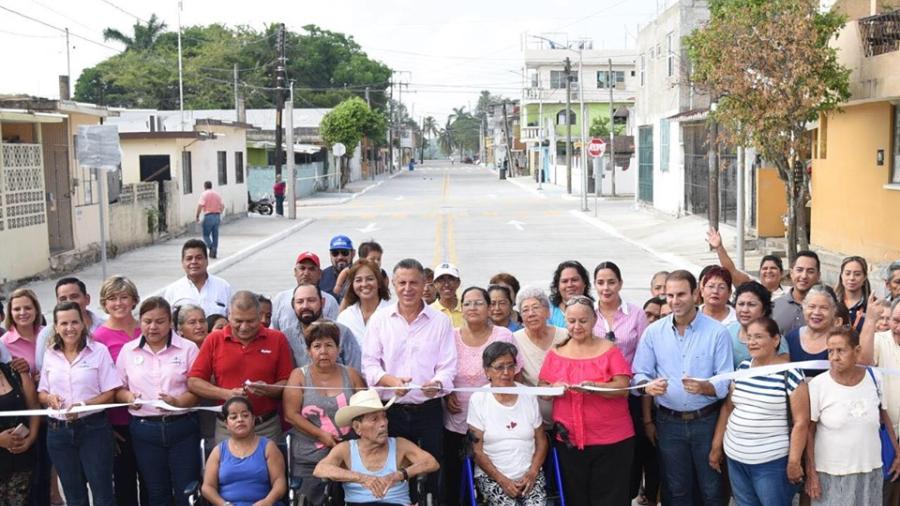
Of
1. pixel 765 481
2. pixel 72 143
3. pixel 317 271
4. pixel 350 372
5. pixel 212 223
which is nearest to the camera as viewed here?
pixel 765 481

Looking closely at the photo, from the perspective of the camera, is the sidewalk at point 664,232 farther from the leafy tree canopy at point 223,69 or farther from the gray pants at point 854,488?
the leafy tree canopy at point 223,69

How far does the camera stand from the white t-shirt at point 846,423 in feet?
19.3

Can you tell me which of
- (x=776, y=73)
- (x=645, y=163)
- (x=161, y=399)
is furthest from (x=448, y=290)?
(x=645, y=163)

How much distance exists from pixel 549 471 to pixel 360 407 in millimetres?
1370

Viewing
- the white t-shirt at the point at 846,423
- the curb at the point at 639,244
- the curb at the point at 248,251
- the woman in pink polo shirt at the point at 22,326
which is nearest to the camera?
the white t-shirt at the point at 846,423

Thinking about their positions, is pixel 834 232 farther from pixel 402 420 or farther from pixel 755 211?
pixel 402 420

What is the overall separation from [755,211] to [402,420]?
20863mm

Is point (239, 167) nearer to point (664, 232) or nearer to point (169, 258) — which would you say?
point (169, 258)

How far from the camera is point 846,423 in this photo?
232 inches

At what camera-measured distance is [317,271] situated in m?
9.24

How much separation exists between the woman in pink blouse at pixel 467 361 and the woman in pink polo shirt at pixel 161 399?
63.2 inches

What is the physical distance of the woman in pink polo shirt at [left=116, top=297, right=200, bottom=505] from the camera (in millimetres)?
6512

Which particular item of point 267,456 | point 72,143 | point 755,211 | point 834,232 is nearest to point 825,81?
Answer: point 834,232

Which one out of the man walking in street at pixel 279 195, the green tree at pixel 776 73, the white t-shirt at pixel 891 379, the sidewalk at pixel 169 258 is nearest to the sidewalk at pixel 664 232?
the green tree at pixel 776 73
